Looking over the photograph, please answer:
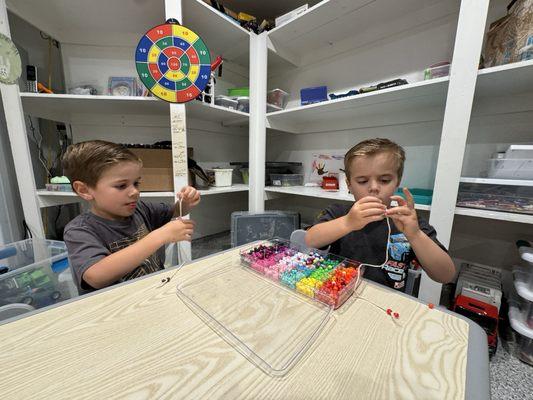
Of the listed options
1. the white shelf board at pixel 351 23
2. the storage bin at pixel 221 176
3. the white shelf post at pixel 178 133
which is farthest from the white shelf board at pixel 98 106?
the white shelf board at pixel 351 23

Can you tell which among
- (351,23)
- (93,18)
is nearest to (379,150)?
(351,23)

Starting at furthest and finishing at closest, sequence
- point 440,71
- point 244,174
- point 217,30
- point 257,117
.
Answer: point 244,174 < point 257,117 < point 217,30 < point 440,71

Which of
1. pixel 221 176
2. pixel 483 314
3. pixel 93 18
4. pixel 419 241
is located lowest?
pixel 483 314

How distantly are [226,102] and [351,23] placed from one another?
2.69ft

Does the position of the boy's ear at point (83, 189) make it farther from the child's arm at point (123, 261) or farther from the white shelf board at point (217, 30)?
the white shelf board at point (217, 30)

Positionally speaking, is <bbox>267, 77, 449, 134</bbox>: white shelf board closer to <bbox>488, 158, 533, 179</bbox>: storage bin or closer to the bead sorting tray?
<bbox>488, 158, 533, 179</bbox>: storage bin

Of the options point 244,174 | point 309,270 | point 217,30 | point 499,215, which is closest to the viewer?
point 309,270

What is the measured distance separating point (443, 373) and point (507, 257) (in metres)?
1.10

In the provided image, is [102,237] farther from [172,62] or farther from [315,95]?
[315,95]

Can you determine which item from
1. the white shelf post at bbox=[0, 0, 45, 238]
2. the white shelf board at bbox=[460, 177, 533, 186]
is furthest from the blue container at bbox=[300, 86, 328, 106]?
the white shelf post at bbox=[0, 0, 45, 238]

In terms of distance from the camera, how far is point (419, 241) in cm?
53

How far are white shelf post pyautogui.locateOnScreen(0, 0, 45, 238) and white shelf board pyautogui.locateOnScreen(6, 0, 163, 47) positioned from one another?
0.23 m

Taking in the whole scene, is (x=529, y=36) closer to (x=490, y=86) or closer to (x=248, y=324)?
(x=490, y=86)

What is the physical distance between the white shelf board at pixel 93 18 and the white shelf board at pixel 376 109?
0.81 meters
